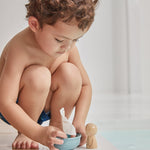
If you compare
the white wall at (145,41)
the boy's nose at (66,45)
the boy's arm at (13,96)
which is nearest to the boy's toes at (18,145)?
the boy's arm at (13,96)

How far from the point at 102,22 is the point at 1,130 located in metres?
2.12

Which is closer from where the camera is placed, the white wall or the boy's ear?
the boy's ear

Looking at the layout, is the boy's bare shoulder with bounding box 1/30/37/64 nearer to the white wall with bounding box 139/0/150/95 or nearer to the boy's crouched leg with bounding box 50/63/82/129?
the boy's crouched leg with bounding box 50/63/82/129

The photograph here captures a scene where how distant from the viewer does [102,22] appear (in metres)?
3.31

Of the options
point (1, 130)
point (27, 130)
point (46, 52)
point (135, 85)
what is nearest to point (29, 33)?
point (46, 52)

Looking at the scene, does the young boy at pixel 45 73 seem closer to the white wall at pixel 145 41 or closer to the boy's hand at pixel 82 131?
the boy's hand at pixel 82 131

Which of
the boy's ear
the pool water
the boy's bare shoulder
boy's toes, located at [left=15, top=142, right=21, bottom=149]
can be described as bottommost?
the pool water

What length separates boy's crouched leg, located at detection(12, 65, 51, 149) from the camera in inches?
41.5

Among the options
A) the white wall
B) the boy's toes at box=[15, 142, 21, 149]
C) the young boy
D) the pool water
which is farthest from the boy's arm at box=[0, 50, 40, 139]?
the white wall

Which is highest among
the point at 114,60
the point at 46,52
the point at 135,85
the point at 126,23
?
the point at 46,52

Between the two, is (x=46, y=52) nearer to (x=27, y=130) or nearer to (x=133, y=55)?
(x=27, y=130)

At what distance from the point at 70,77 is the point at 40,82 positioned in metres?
0.12

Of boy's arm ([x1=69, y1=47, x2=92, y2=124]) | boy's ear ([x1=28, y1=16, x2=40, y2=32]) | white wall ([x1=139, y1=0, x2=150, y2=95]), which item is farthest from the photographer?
white wall ([x1=139, y1=0, x2=150, y2=95])

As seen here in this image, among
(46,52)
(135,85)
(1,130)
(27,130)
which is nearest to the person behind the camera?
(27,130)
